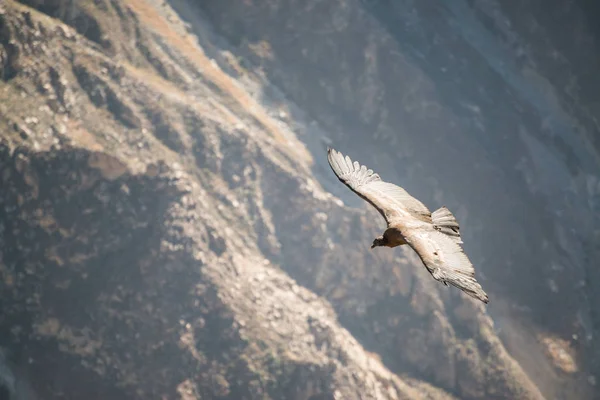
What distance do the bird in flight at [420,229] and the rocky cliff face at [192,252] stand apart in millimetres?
20895

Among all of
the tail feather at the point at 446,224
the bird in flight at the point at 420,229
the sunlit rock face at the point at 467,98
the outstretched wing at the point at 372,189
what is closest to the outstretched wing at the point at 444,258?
the bird in flight at the point at 420,229

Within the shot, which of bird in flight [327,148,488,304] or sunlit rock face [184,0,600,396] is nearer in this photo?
bird in flight [327,148,488,304]

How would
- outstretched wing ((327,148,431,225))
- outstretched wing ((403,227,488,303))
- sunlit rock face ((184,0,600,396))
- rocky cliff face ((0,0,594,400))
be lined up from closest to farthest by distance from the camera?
1. outstretched wing ((403,227,488,303))
2. outstretched wing ((327,148,431,225))
3. rocky cliff face ((0,0,594,400))
4. sunlit rock face ((184,0,600,396))

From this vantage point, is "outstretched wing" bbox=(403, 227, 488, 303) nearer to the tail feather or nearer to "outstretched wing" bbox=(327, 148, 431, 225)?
the tail feather

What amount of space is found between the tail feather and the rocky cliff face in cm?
2203

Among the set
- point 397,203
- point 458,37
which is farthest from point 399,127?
point 397,203

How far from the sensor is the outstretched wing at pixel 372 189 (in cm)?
1130

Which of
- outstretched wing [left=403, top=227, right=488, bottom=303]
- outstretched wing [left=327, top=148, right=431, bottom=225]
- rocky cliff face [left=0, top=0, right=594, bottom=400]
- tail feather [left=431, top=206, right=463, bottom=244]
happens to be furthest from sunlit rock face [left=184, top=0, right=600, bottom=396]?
outstretched wing [left=403, top=227, right=488, bottom=303]

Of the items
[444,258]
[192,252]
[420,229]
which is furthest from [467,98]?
[444,258]

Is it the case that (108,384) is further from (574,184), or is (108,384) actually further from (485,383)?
(574,184)

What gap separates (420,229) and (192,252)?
23.3 meters

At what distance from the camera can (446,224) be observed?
10.1 metres

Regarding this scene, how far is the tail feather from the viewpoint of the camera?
9920 millimetres

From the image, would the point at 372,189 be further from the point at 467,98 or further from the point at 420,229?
the point at 467,98
